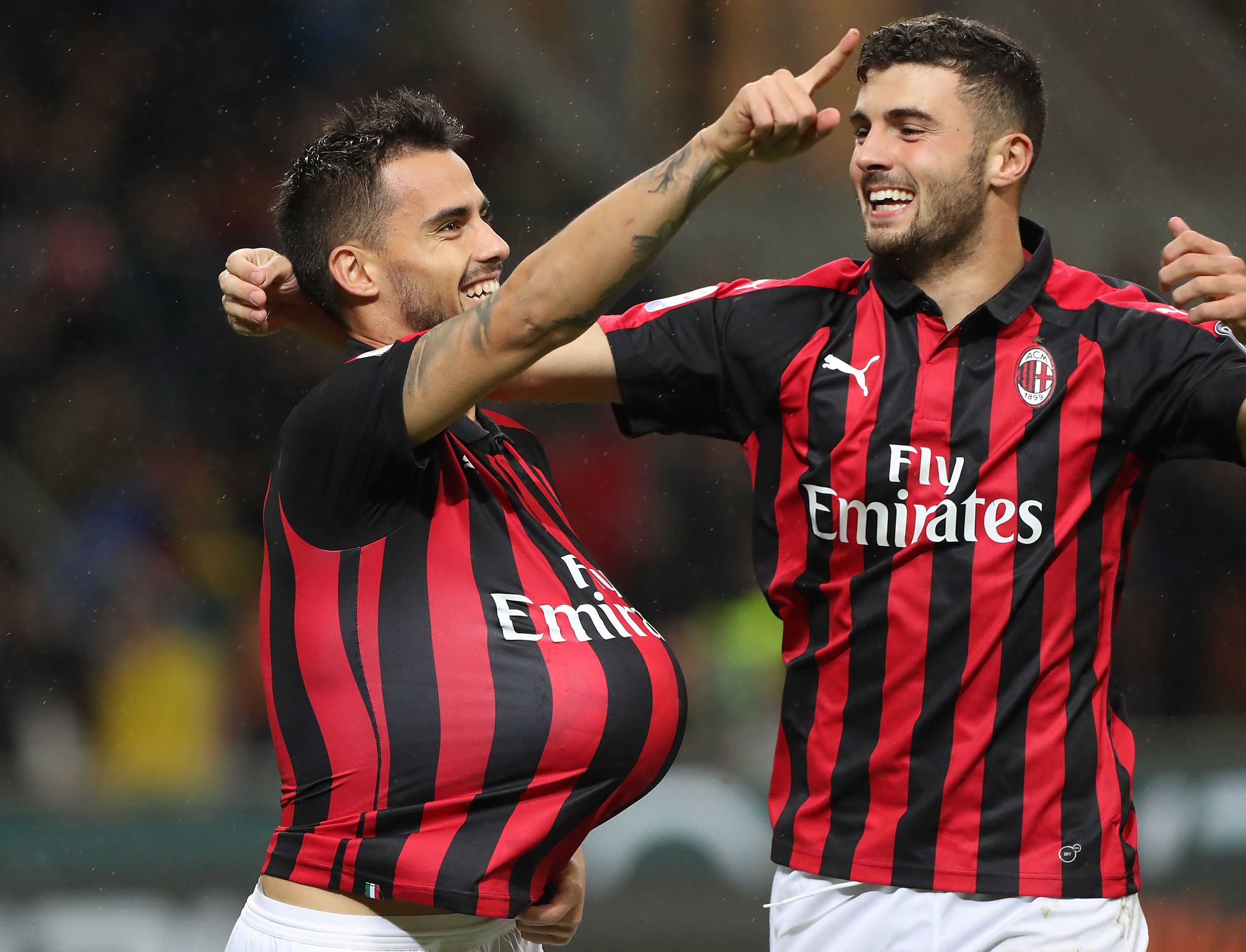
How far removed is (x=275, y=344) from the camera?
542 centimetres

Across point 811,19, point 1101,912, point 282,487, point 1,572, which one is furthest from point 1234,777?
point 1,572

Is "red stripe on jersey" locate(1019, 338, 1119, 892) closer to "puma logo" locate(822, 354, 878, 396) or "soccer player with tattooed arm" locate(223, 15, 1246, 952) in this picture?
"soccer player with tattooed arm" locate(223, 15, 1246, 952)

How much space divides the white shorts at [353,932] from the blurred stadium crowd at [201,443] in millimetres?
2996

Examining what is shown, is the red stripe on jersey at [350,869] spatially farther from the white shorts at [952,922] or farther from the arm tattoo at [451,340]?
the white shorts at [952,922]

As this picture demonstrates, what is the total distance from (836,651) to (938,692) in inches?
6.3

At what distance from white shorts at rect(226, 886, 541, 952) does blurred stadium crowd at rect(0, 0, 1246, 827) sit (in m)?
3.00

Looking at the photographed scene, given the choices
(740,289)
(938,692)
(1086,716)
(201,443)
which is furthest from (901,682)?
(201,443)

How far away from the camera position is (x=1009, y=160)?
2150 millimetres

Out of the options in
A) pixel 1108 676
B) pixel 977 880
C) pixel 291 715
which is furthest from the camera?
pixel 1108 676

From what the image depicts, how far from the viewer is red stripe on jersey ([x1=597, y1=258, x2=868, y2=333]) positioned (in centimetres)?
215

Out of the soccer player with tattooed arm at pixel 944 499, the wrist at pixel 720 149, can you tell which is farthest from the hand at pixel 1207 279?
the wrist at pixel 720 149

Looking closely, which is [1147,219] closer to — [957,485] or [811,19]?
[811,19]

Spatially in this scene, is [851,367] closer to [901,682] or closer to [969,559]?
[969,559]

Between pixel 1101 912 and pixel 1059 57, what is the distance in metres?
4.42
